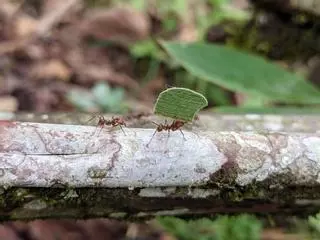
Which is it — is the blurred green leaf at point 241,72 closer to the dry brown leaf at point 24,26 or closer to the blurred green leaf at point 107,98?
the blurred green leaf at point 107,98

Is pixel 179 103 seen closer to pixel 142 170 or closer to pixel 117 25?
pixel 142 170

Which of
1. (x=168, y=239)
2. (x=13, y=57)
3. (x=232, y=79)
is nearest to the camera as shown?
(x=232, y=79)

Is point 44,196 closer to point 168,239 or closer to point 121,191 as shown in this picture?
point 121,191

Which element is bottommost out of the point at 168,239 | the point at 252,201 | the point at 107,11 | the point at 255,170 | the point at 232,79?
the point at 168,239

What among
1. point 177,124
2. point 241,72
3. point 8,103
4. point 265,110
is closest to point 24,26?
point 8,103

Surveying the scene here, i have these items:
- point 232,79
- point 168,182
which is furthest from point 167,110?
point 232,79

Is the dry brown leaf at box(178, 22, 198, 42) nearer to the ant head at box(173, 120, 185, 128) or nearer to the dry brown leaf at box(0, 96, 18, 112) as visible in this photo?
the dry brown leaf at box(0, 96, 18, 112)
